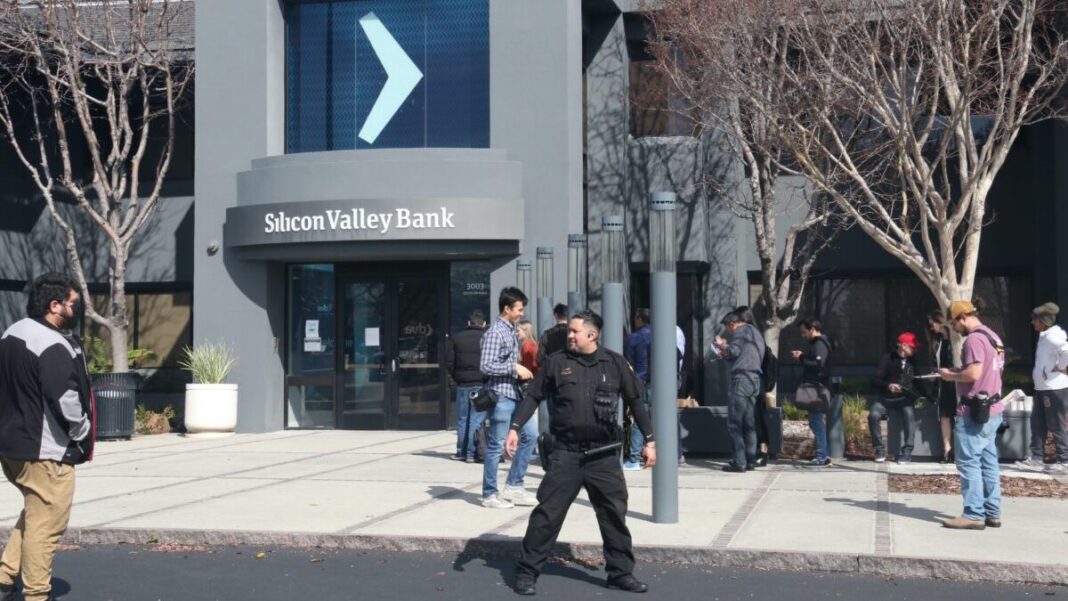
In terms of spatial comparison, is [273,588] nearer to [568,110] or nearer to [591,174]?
[568,110]

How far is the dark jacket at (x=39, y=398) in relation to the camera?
6.98 m

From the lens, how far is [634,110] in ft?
73.8

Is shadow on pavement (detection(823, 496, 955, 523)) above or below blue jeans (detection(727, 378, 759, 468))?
below

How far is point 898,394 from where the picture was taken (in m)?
14.0

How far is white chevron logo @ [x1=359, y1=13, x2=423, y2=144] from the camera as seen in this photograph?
2028 cm

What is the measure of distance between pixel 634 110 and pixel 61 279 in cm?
1619

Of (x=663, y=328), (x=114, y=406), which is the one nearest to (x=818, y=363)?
(x=663, y=328)

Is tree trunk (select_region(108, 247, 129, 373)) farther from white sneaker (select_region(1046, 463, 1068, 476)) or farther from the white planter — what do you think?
white sneaker (select_region(1046, 463, 1068, 476))

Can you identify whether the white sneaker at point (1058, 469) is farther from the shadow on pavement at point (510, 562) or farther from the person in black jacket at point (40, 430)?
the person in black jacket at point (40, 430)

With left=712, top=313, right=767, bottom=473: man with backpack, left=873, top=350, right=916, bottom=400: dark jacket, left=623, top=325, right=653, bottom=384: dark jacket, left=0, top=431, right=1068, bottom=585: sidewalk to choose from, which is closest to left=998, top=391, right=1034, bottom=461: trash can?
left=0, top=431, right=1068, bottom=585: sidewalk

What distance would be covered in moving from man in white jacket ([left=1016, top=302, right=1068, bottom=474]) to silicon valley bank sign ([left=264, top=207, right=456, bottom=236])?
28.7 feet

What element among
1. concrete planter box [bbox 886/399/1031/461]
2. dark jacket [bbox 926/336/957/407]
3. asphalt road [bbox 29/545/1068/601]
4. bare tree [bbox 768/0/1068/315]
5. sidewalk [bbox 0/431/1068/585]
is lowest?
asphalt road [bbox 29/545/1068/601]

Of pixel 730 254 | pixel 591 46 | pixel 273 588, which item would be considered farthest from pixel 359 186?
pixel 273 588

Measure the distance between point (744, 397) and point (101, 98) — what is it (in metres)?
15.7
